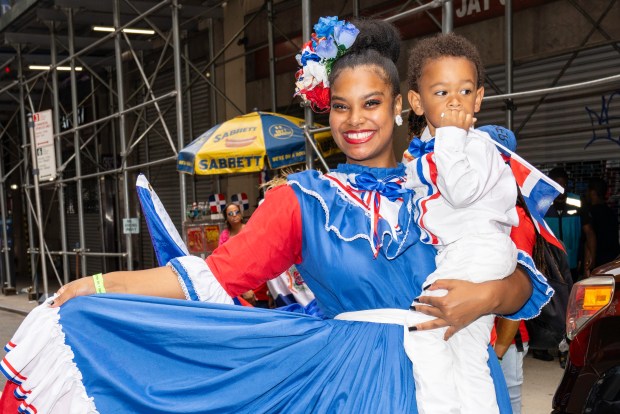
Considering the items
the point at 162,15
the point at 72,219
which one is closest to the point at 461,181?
the point at 162,15

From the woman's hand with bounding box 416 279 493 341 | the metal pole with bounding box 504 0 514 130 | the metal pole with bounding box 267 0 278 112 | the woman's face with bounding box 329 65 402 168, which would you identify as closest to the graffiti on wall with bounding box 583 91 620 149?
the metal pole with bounding box 504 0 514 130

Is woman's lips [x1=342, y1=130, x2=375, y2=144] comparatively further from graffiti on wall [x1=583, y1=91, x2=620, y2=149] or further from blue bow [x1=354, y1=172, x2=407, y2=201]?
graffiti on wall [x1=583, y1=91, x2=620, y2=149]

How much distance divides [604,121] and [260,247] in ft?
22.1

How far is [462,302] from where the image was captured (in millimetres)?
1717

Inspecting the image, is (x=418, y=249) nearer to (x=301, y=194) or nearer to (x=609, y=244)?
(x=301, y=194)

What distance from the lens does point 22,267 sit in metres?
21.8

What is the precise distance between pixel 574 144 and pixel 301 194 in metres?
6.71

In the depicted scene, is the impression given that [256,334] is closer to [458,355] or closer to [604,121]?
[458,355]

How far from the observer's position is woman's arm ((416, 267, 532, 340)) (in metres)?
1.70

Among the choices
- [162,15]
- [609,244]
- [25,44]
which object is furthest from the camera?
[25,44]

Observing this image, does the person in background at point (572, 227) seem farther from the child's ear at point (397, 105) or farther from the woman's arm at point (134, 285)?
the woman's arm at point (134, 285)

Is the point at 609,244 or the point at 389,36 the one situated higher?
the point at 389,36

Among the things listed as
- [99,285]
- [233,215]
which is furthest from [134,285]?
[233,215]

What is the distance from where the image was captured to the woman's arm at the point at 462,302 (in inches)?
67.1
